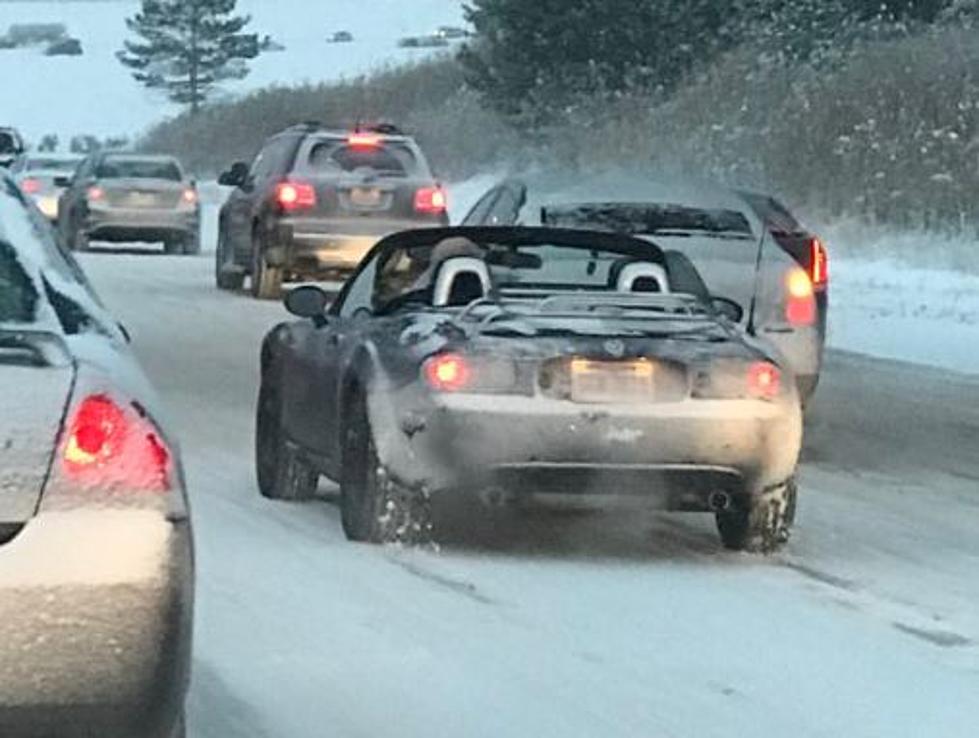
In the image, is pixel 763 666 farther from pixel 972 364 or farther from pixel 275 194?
pixel 275 194

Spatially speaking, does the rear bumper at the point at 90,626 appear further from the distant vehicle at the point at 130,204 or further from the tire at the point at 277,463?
the distant vehicle at the point at 130,204

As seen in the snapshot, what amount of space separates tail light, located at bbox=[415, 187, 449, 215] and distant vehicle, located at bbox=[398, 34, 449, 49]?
57380 mm

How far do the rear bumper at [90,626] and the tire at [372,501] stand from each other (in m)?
4.51

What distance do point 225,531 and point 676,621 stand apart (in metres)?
2.52

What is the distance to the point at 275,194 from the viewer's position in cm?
2536

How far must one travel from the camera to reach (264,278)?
2552 cm

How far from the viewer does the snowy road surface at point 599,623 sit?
7.29m

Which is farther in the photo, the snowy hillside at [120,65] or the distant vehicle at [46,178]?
the snowy hillside at [120,65]

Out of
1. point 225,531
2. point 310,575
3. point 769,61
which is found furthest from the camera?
point 769,61

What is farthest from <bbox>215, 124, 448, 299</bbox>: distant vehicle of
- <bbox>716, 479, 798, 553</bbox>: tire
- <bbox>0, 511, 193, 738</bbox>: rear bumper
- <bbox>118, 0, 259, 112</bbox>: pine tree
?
<bbox>118, 0, 259, 112</bbox>: pine tree

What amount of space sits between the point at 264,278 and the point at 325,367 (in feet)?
48.1

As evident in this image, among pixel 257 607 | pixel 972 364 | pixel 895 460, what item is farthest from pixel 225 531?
pixel 972 364

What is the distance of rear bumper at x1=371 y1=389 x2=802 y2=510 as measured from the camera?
9.60 meters

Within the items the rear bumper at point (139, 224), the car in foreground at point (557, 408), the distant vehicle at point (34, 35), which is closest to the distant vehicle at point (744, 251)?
the car in foreground at point (557, 408)
